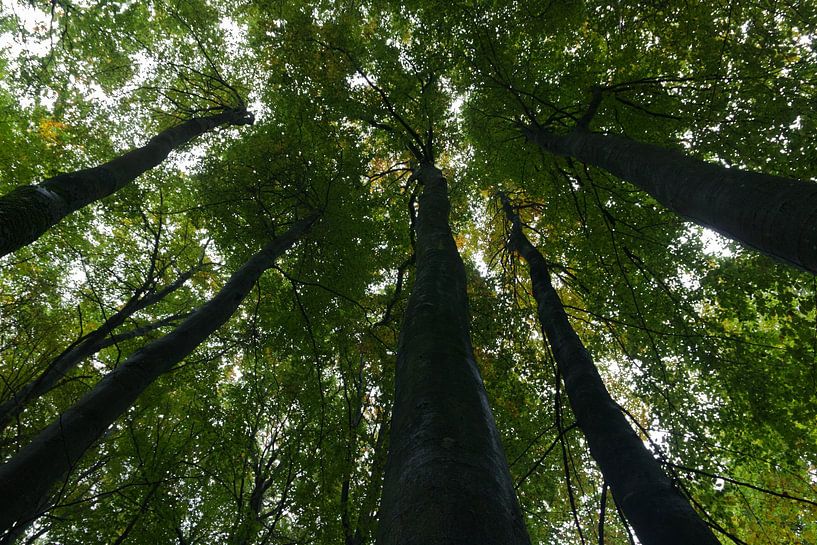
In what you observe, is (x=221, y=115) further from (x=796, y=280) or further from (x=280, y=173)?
(x=796, y=280)

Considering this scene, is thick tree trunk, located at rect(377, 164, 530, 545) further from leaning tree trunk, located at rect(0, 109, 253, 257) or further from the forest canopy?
leaning tree trunk, located at rect(0, 109, 253, 257)

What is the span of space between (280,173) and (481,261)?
8.56 meters

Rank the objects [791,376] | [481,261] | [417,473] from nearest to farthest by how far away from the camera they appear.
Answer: [417,473] → [791,376] → [481,261]

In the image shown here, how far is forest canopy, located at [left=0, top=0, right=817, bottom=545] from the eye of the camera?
245cm

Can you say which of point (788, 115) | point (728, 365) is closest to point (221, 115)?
point (788, 115)

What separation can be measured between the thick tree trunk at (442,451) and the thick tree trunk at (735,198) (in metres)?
1.91

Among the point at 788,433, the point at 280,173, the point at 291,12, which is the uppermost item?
the point at 291,12

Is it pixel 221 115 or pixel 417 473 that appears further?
pixel 221 115

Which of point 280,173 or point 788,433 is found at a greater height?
point 280,173

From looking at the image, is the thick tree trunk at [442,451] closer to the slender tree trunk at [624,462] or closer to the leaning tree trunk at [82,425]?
the slender tree trunk at [624,462]

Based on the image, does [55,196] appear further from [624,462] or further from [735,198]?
[735,198]

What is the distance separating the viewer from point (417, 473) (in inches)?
46.3

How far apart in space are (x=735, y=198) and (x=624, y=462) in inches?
76.9

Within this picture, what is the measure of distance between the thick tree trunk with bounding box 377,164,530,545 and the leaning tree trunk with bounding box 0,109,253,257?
3506 millimetres
